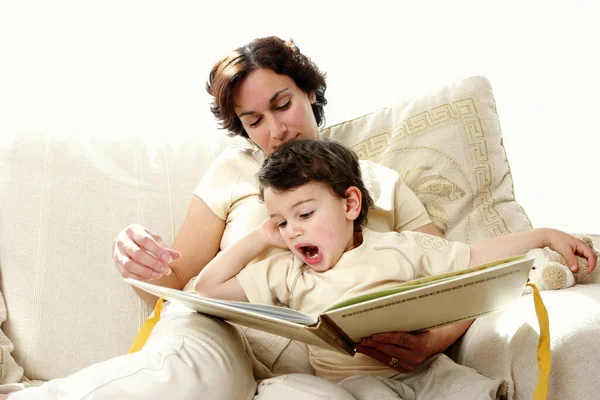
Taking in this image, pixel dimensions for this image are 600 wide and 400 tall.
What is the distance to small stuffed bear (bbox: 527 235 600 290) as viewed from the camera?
1382 millimetres

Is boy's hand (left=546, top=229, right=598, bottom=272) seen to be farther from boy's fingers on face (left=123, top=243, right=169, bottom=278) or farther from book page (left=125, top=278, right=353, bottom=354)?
boy's fingers on face (left=123, top=243, right=169, bottom=278)

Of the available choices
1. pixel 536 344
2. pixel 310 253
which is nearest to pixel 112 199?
pixel 310 253

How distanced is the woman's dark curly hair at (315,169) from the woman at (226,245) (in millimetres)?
134

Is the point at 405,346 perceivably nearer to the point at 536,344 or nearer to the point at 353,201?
the point at 536,344

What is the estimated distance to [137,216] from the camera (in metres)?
1.73

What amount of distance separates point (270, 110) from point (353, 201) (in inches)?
14.8

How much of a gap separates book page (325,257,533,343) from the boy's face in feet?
0.90

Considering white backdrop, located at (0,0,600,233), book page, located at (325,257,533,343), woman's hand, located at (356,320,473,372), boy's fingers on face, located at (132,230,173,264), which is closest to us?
book page, located at (325,257,533,343)

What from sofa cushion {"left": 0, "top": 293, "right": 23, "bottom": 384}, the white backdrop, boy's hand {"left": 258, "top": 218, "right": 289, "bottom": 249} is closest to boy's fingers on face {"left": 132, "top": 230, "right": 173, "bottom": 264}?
boy's hand {"left": 258, "top": 218, "right": 289, "bottom": 249}

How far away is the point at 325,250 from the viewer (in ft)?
4.45

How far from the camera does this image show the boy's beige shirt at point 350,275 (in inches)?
51.8

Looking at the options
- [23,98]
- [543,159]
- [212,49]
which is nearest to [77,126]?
[23,98]

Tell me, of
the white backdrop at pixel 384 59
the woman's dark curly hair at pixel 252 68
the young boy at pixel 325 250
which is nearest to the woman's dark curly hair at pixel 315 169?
the young boy at pixel 325 250

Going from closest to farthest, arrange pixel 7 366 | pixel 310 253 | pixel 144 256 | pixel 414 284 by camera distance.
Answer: pixel 414 284
pixel 144 256
pixel 310 253
pixel 7 366
